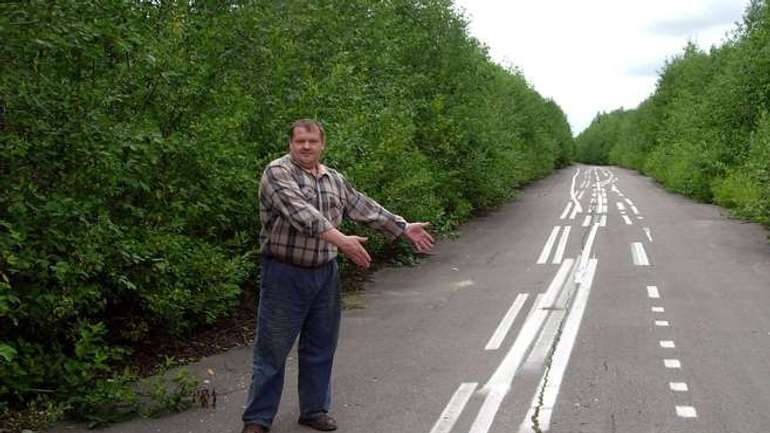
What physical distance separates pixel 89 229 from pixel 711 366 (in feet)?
17.1

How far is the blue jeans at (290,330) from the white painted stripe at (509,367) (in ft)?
3.73

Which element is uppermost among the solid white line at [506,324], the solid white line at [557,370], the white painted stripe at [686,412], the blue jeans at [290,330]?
the blue jeans at [290,330]

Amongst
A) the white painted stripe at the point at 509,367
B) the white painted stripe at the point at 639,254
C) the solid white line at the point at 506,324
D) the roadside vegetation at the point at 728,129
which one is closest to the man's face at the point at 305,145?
the white painted stripe at the point at 509,367

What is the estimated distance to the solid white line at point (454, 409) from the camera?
514cm

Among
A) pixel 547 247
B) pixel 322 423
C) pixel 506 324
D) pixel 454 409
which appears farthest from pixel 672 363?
pixel 547 247

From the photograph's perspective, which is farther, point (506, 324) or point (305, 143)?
point (506, 324)

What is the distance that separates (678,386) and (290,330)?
3.17 m

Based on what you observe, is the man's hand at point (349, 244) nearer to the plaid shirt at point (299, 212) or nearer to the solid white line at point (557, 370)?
the plaid shirt at point (299, 212)

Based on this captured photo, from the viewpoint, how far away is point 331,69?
1163 centimetres

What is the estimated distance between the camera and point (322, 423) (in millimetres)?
5102

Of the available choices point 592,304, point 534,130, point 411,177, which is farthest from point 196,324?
point 534,130

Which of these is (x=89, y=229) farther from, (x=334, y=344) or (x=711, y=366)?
(x=711, y=366)

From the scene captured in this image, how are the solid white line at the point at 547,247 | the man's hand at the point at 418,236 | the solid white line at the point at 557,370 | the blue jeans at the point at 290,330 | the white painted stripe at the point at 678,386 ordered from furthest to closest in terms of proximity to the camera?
the solid white line at the point at 547,247, the white painted stripe at the point at 678,386, the solid white line at the point at 557,370, the man's hand at the point at 418,236, the blue jeans at the point at 290,330

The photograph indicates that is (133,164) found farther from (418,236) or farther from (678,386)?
(678,386)
